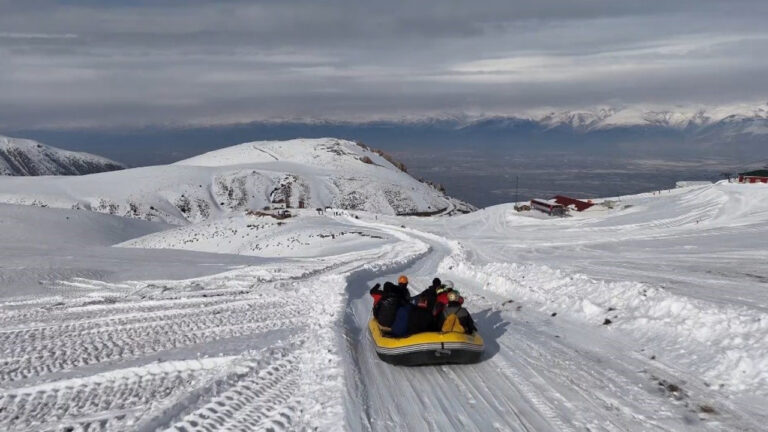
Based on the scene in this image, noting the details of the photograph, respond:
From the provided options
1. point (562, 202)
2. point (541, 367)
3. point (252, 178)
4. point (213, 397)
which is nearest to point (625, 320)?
point (541, 367)

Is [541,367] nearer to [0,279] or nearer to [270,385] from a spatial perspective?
[270,385]

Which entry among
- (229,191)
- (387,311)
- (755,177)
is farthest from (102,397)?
(229,191)

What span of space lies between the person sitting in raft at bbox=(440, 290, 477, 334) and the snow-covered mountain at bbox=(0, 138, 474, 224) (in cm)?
10251

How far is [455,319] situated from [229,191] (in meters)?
122

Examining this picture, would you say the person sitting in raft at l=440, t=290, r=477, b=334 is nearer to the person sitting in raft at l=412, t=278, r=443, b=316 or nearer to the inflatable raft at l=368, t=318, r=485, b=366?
the inflatable raft at l=368, t=318, r=485, b=366

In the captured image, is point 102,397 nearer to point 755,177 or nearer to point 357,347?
point 357,347

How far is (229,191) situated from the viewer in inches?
4998

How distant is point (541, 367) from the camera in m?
10.1

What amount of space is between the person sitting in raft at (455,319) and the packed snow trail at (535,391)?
26.4 inches

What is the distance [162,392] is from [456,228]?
178 ft

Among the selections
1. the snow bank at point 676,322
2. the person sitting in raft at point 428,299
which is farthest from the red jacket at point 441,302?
the snow bank at point 676,322

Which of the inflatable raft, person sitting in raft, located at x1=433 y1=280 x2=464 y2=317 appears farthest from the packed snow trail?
person sitting in raft, located at x1=433 y1=280 x2=464 y2=317

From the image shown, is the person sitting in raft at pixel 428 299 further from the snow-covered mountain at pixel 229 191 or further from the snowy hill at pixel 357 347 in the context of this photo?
the snow-covered mountain at pixel 229 191

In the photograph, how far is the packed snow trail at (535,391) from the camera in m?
7.72
